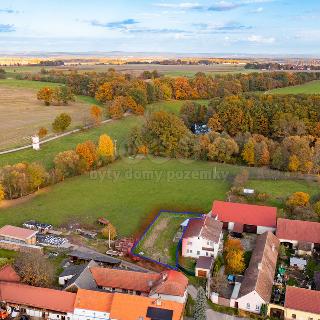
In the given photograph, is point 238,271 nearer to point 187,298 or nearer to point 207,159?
point 187,298

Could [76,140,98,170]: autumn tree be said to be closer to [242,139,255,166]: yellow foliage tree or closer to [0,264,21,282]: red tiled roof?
[242,139,255,166]: yellow foliage tree

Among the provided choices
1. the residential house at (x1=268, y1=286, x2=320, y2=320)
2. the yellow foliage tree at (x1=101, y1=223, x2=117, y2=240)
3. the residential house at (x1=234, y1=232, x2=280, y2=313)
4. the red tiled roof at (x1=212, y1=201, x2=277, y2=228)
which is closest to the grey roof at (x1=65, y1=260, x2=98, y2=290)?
the yellow foliage tree at (x1=101, y1=223, x2=117, y2=240)

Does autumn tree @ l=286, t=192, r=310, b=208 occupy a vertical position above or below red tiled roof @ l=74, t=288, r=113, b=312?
above

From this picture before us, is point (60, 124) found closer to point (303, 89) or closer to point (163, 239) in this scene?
point (163, 239)

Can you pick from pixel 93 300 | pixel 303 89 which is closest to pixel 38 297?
pixel 93 300

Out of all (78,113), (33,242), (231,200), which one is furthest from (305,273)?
(78,113)

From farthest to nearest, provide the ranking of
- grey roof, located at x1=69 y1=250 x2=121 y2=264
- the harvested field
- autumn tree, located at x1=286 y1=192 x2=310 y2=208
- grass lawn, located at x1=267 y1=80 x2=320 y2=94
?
grass lawn, located at x1=267 y1=80 x2=320 y2=94 < the harvested field < autumn tree, located at x1=286 y1=192 x2=310 y2=208 < grey roof, located at x1=69 y1=250 x2=121 y2=264
